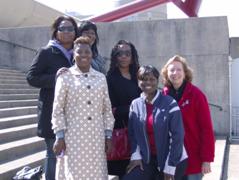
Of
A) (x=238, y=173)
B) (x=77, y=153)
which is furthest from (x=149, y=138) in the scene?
(x=238, y=173)

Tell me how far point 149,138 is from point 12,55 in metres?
10.1

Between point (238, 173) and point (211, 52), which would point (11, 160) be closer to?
point (238, 173)

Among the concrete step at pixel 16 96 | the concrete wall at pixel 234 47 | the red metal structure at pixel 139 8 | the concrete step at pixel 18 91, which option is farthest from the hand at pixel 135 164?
the red metal structure at pixel 139 8

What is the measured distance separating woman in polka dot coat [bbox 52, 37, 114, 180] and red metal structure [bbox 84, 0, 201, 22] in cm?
1214

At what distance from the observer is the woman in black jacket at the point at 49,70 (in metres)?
3.65

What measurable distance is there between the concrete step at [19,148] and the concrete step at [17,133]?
0.11 m

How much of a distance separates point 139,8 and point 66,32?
40.3ft

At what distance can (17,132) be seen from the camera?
6.62 meters

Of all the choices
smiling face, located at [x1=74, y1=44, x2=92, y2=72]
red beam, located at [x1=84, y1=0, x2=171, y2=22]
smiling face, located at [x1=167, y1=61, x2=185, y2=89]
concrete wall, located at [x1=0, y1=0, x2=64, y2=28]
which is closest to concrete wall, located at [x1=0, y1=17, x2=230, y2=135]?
red beam, located at [x1=84, y1=0, x2=171, y2=22]

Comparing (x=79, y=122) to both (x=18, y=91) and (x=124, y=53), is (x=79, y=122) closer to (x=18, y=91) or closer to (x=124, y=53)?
→ (x=124, y=53)

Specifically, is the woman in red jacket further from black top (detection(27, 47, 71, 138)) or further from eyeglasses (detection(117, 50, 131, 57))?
black top (detection(27, 47, 71, 138))

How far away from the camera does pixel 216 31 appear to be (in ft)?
35.8

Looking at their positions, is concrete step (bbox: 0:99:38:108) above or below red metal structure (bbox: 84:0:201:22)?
below

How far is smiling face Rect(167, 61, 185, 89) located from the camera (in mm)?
3814
